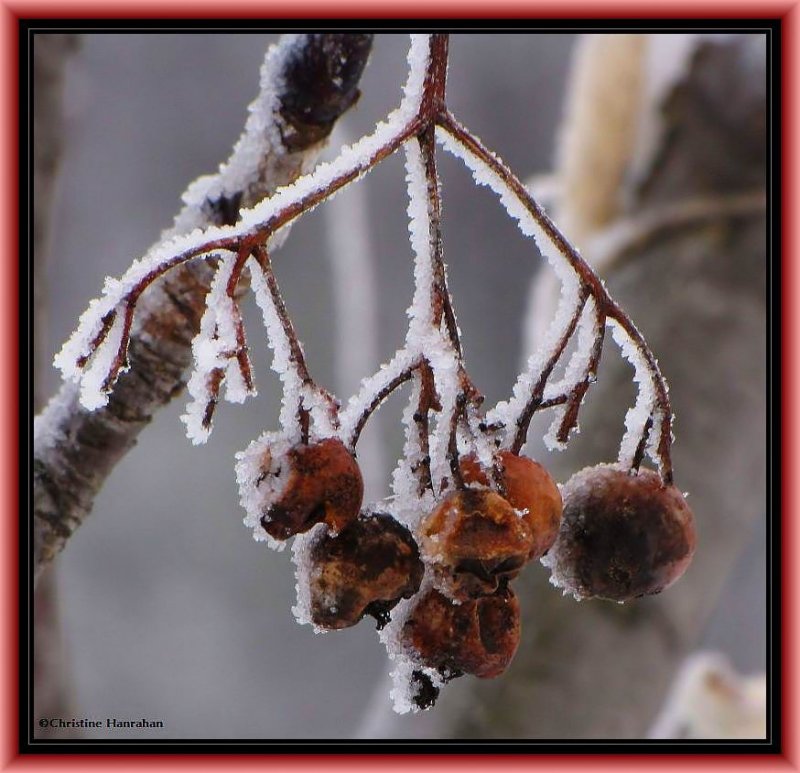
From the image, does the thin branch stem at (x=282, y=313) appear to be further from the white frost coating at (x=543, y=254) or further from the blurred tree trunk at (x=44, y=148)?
the blurred tree trunk at (x=44, y=148)

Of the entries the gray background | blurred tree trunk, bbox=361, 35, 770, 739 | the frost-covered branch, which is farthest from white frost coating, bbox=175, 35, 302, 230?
the gray background

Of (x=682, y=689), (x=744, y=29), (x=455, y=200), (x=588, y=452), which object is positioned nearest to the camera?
(x=744, y=29)

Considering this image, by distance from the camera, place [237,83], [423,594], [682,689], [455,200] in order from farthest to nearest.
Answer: [237,83] → [455,200] → [682,689] → [423,594]

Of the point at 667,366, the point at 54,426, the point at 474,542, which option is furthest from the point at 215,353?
the point at 667,366

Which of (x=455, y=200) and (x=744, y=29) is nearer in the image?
(x=744, y=29)

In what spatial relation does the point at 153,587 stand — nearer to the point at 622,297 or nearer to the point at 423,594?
the point at 622,297

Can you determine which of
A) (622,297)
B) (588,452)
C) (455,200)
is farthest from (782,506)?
(455,200)

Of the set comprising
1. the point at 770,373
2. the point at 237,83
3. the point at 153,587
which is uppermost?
the point at 237,83
